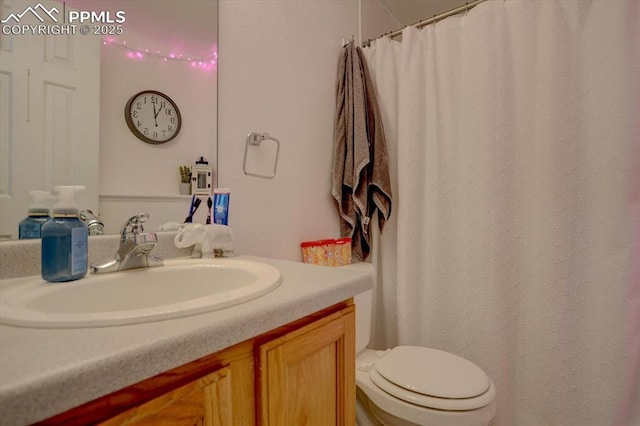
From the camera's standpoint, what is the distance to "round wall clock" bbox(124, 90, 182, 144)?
0.84 meters

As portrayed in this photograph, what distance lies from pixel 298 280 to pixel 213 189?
0.50 metres

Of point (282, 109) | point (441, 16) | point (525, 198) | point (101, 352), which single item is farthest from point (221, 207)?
point (441, 16)

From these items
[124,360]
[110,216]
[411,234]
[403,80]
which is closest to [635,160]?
[411,234]

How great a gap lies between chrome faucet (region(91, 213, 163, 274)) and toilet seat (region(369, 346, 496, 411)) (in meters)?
0.77

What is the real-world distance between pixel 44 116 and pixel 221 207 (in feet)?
1.46

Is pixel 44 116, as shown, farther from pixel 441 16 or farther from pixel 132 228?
pixel 441 16

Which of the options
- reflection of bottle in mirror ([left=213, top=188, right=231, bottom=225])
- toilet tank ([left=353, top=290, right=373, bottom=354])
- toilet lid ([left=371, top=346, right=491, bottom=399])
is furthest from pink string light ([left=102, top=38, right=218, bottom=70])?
toilet lid ([left=371, top=346, right=491, bottom=399])

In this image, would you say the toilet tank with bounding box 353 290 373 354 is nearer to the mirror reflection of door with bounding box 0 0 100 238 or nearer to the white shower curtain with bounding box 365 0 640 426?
the white shower curtain with bounding box 365 0 640 426

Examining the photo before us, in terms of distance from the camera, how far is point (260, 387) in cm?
48

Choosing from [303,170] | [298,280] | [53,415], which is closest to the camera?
[53,415]

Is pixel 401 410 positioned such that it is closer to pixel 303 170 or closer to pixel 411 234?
pixel 411 234

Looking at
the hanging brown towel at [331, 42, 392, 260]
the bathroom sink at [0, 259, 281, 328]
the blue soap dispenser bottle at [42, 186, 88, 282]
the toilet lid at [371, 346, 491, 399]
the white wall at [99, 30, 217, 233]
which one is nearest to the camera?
the bathroom sink at [0, 259, 281, 328]

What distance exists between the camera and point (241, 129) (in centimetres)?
108

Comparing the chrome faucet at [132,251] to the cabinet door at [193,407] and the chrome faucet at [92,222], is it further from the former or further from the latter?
the cabinet door at [193,407]
